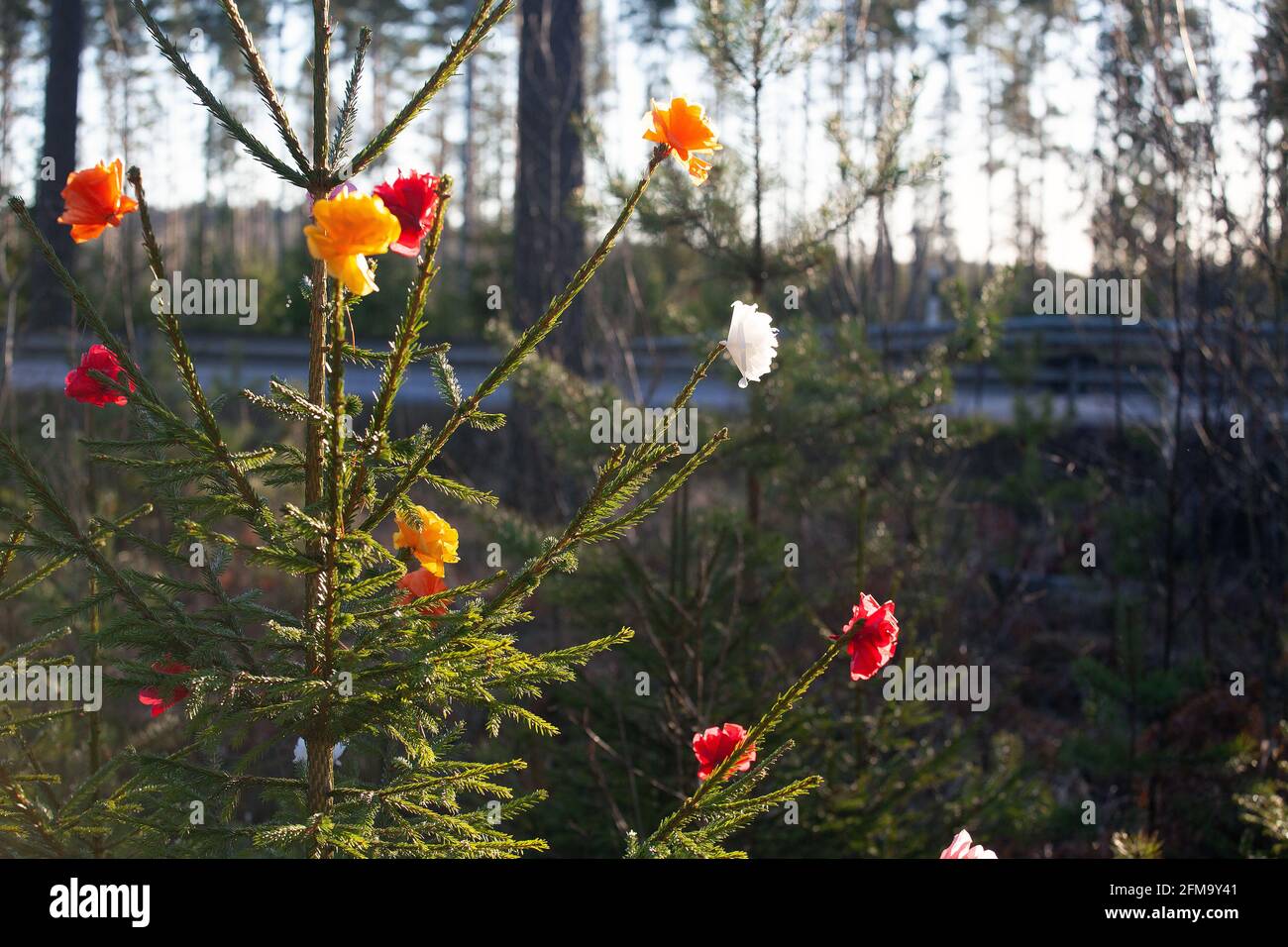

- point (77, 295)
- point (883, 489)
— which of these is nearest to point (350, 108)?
point (77, 295)

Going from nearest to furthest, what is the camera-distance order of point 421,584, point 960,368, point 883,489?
point 421,584 < point 883,489 < point 960,368

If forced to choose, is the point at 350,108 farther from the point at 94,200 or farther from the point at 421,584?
the point at 421,584

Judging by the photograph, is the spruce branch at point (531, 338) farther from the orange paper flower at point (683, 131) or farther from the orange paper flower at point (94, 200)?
the orange paper flower at point (94, 200)

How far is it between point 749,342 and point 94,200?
1.07 meters

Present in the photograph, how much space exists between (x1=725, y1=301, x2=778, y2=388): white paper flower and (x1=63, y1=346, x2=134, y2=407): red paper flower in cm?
100

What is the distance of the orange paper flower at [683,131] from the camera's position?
73.5 inches

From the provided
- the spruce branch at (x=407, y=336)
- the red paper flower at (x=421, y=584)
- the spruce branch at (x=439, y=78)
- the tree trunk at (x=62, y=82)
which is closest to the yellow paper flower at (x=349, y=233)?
the spruce branch at (x=407, y=336)

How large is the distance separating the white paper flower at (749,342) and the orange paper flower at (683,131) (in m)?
0.24

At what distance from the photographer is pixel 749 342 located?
5.98 feet

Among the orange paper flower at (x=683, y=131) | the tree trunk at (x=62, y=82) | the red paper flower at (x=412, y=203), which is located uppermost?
the tree trunk at (x=62, y=82)

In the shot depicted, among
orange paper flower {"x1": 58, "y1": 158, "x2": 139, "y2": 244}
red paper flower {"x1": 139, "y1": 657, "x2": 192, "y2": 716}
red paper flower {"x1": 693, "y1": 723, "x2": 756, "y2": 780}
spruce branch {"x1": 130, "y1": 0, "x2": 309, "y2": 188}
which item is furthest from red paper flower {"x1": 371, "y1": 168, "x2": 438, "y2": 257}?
red paper flower {"x1": 693, "y1": 723, "x2": 756, "y2": 780}

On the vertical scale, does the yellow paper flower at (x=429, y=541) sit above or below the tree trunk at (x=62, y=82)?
below

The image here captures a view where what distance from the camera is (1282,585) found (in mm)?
7309

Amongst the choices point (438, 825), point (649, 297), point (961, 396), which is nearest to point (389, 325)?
point (649, 297)
